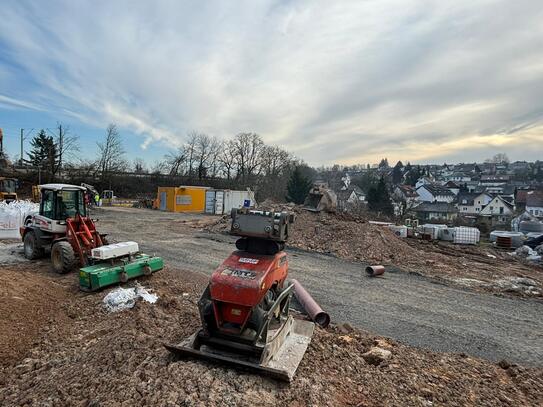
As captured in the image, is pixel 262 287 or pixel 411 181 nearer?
pixel 262 287

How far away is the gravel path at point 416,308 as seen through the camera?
7113mm

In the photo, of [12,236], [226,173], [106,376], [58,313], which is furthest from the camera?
[226,173]

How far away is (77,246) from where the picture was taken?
9.60 m

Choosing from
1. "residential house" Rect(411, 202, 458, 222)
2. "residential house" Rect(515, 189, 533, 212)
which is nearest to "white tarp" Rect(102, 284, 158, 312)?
"residential house" Rect(411, 202, 458, 222)

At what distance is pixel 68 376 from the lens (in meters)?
4.58

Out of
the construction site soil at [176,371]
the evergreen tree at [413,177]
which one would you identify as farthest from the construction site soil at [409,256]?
the evergreen tree at [413,177]

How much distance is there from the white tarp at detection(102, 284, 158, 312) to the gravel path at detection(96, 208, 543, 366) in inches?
145

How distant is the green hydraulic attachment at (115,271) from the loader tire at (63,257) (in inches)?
49.1

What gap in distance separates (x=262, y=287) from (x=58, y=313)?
4.93 metres

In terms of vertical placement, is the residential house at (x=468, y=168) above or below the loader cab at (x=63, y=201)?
above

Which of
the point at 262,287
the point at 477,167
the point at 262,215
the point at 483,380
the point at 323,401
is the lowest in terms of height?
the point at 483,380

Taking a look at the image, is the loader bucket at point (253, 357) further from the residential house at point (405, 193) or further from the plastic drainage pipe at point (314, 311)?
the residential house at point (405, 193)

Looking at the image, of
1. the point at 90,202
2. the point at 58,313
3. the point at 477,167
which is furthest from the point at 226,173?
the point at 477,167

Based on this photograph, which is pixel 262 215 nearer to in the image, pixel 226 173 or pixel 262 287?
pixel 262 287
